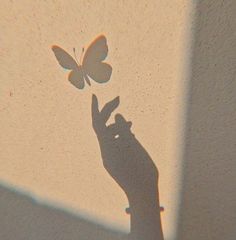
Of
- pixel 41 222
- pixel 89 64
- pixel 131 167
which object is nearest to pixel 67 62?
pixel 89 64

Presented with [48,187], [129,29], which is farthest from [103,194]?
[129,29]

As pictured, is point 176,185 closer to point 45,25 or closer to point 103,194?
point 103,194

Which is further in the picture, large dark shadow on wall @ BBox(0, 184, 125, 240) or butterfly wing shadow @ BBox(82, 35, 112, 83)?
large dark shadow on wall @ BBox(0, 184, 125, 240)

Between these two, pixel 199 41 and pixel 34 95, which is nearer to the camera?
pixel 199 41

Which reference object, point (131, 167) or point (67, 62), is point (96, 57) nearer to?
point (67, 62)

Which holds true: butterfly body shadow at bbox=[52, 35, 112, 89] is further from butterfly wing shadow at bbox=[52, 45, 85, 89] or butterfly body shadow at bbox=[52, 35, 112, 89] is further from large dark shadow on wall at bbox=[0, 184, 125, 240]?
large dark shadow on wall at bbox=[0, 184, 125, 240]

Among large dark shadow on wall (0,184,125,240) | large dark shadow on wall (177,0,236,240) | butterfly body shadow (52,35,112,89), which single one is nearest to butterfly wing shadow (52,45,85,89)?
butterfly body shadow (52,35,112,89)
